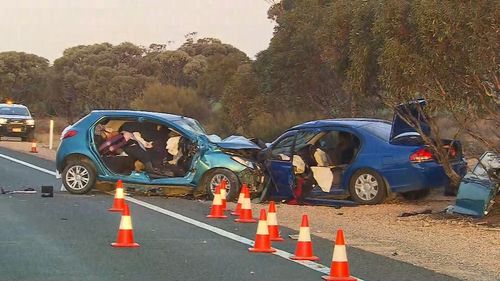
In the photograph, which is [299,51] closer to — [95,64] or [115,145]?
[115,145]

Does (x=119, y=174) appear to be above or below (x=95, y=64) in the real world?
below

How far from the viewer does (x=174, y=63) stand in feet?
230

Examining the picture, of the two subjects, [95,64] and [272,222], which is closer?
[272,222]

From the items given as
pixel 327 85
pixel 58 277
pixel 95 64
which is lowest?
pixel 58 277

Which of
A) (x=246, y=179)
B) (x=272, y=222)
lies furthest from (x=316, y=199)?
(x=272, y=222)

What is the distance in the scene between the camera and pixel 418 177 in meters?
13.6

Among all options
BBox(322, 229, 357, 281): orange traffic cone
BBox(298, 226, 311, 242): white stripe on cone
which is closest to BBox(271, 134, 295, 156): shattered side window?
BBox(298, 226, 311, 242): white stripe on cone

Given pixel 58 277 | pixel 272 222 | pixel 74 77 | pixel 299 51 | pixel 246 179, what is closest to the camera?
pixel 58 277

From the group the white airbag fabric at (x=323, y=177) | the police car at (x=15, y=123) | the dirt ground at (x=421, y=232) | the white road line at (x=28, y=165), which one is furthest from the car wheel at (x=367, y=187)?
the police car at (x=15, y=123)

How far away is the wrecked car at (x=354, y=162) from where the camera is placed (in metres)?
13.7

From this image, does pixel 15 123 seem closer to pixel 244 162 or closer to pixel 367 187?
pixel 244 162

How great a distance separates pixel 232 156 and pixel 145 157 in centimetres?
176

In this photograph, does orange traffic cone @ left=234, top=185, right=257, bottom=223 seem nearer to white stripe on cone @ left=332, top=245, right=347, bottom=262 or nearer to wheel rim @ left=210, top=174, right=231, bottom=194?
wheel rim @ left=210, top=174, right=231, bottom=194

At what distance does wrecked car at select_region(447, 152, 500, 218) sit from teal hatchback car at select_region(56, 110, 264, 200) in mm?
3844
